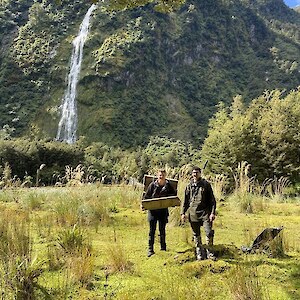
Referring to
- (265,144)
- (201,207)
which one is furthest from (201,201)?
(265,144)

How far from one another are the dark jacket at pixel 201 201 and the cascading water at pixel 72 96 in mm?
57376

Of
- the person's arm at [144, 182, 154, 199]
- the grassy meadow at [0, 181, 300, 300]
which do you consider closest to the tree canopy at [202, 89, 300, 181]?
the grassy meadow at [0, 181, 300, 300]

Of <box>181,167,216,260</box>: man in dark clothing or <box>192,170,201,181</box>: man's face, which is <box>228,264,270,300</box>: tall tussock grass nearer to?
<box>181,167,216,260</box>: man in dark clothing

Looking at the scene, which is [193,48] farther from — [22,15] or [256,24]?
[22,15]

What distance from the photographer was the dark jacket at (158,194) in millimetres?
6152

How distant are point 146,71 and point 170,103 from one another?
895cm

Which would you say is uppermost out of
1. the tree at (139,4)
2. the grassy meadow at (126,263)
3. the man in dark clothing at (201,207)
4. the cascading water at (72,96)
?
the cascading water at (72,96)

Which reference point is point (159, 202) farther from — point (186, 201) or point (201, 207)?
point (201, 207)

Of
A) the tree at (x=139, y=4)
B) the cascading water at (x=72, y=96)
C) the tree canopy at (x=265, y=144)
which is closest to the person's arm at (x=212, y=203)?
the tree at (x=139, y=4)

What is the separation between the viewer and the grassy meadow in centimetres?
396

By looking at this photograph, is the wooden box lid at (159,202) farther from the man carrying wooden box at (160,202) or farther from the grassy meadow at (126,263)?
the grassy meadow at (126,263)

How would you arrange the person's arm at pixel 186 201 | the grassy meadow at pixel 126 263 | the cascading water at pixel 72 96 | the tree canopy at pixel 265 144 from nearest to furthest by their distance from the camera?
the grassy meadow at pixel 126 263, the person's arm at pixel 186 201, the tree canopy at pixel 265 144, the cascading water at pixel 72 96

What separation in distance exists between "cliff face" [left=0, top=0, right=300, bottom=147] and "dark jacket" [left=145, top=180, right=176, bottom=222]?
196ft

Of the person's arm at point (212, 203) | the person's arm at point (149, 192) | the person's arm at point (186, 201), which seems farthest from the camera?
the person's arm at point (149, 192)
